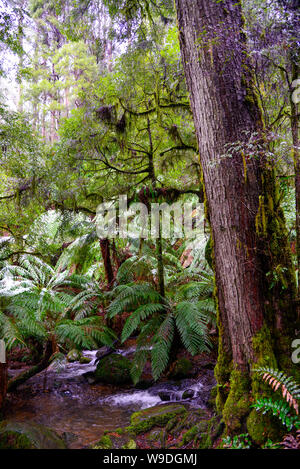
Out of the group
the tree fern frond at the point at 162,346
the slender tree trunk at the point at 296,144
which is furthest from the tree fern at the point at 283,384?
the tree fern frond at the point at 162,346

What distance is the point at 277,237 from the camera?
2.17 metres

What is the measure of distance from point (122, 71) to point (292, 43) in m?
2.61

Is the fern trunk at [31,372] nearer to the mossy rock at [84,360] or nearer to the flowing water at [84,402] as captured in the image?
the flowing water at [84,402]

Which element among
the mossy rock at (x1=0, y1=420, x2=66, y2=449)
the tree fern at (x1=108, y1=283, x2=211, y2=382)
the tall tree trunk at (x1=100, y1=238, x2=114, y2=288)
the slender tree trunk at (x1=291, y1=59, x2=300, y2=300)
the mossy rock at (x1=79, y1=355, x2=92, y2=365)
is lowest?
the mossy rock at (x1=79, y1=355, x2=92, y2=365)

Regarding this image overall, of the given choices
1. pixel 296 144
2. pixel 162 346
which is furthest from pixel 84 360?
pixel 296 144

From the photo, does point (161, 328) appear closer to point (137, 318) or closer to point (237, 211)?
point (137, 318)

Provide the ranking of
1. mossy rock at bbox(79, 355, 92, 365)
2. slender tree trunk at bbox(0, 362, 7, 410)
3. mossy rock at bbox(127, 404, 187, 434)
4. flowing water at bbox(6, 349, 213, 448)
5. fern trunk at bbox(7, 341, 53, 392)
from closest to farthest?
mossy rock at bbox(127, 404, 187, 434) < flowing water at bbox(6, 349, 213, 448) < slender tree trunk at bbox(0, 362, 7, 410) < fern trunk at bbox(7, 341, 53, 392) < mossy rock at bbox(79, 355, 92, 365)

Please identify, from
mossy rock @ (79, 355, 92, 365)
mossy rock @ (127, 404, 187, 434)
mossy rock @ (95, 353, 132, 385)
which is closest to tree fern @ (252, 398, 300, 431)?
mossy rock @ (127, 404, 187, 434)

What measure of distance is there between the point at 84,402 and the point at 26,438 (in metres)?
1.76

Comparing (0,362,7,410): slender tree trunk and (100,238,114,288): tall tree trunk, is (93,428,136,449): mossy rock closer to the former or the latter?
(0,362,7,410): slender tree trunk

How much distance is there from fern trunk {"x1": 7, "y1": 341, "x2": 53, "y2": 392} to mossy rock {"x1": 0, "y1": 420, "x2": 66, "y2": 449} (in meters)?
1.79

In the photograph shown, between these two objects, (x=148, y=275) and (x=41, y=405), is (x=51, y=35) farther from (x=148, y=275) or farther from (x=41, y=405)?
(x=41, y=405)

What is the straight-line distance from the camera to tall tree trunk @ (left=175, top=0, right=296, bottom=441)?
7.00ft

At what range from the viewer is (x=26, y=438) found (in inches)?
88.5
